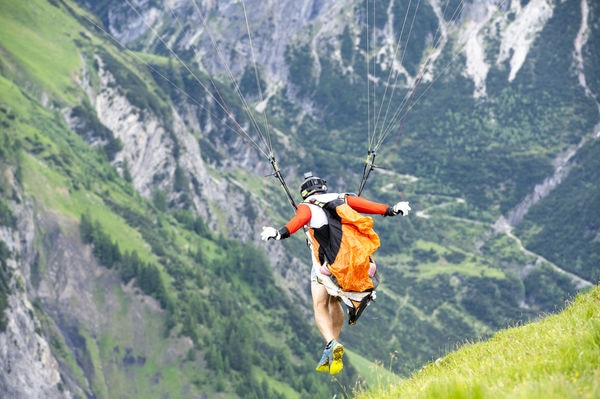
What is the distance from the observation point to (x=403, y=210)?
18875mm

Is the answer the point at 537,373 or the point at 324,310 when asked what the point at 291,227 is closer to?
the point at 324,310

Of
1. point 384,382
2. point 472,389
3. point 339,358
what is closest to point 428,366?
point 339,358

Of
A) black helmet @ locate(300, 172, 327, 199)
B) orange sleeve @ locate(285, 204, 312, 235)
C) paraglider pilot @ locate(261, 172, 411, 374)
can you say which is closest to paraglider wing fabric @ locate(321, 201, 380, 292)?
paraglider pilot @ locate(261, 172, 411, 374)

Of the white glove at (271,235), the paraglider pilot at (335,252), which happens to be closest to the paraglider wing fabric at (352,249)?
the paraglider pilot at (335,252)

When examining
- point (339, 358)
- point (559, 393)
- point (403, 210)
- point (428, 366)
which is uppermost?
point (559, 393)

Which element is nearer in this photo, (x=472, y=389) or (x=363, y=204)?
(x=472, y=389)

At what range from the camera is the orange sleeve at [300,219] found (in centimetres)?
1744

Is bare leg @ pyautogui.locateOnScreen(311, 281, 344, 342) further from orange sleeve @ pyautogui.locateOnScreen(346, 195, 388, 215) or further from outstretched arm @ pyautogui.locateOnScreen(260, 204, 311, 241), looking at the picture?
orange sleeve @ pyautogui.locateOnScreen(346, 195, 388, 215)

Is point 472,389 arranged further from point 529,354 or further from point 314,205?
point 314,205

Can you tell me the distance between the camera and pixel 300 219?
1769 cm

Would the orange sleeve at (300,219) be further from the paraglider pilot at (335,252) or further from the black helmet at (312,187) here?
the black helmet at (312,187)

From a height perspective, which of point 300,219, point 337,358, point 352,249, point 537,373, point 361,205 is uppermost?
point 537,373

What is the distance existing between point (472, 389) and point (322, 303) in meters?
9.41

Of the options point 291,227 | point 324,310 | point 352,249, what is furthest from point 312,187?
point 324,310
